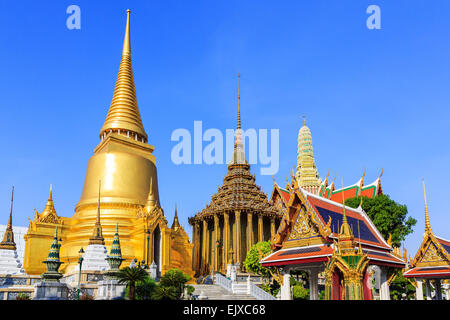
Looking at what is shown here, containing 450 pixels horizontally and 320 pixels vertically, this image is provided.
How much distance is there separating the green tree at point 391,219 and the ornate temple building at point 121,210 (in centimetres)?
1515

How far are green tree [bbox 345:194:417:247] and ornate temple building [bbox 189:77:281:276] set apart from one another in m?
12.3

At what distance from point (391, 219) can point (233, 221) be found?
644 inches

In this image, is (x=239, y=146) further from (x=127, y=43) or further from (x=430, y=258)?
(x=430, y=258)

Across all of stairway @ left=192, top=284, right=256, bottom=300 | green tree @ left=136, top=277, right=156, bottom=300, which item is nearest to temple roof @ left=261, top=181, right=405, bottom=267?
green tree @ left=136, top=277, right=156, bottom=300

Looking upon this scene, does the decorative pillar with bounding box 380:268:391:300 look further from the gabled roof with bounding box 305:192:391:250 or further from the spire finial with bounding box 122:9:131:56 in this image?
the spire finial with bounding box 122:9:131:56

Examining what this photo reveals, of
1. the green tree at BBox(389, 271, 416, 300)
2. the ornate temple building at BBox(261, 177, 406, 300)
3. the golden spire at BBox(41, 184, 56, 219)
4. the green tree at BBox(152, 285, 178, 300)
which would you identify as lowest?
the green tree at BBox(389, 271, 416, 300)

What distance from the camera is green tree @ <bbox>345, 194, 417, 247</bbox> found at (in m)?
29.5

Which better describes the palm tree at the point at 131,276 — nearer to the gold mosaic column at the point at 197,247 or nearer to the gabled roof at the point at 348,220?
the gabled roof at the point at 348,220

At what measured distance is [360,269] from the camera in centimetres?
1267

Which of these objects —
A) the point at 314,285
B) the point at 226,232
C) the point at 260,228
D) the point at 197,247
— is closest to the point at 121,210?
the point at 226,232

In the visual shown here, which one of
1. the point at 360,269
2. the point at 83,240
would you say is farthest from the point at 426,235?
the point at 83,240
